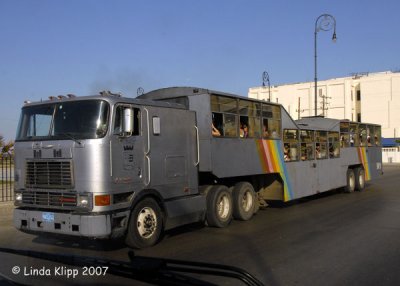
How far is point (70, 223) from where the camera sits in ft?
24.5

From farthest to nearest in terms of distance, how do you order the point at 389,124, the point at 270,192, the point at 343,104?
the point at 343,104
the point at 389,124
the point at 270,192

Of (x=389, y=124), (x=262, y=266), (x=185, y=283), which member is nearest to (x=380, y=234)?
(x=262, y=266)

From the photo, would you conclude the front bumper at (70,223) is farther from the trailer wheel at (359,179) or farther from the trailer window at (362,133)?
the trailer window at (362,133)

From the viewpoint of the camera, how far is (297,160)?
45.5ft

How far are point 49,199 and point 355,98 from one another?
7360 cm

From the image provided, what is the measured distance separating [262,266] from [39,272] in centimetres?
342

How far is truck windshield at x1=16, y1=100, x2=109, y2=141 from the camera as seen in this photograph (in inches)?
302

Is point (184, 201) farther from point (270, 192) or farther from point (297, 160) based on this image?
point (297, 160)

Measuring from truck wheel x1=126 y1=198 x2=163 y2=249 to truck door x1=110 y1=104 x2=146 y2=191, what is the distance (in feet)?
1.49

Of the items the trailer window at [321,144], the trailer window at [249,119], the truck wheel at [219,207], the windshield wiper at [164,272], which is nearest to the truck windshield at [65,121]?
the truck wheel at [219,207]

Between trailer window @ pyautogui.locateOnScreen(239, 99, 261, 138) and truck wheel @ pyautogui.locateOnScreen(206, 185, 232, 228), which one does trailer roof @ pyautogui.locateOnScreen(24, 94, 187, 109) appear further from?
trailer window @ pyautogui.locateOnScreen(239, 99, 261, 138)

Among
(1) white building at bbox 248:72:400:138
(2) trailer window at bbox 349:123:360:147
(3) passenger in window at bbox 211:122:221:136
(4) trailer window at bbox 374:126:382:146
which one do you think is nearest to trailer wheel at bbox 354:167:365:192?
(2) trailer window at bbox 349:123:360:147

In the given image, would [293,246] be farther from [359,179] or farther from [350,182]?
[359,179]

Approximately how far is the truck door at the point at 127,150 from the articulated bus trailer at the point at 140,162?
→ 18 millimetres
